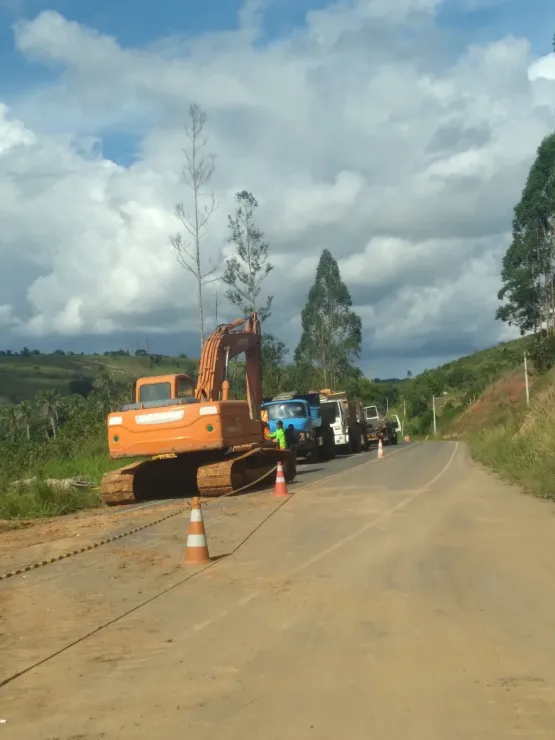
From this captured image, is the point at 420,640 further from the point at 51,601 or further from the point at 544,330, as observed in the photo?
the point at 544,330

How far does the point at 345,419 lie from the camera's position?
38.8 metres

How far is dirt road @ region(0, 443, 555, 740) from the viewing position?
16.3 feet

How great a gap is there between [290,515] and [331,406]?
23821mm

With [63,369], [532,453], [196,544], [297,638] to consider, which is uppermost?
[63,369]

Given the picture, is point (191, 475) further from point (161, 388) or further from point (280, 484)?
point (280, 484)

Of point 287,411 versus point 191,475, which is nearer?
point 191,475

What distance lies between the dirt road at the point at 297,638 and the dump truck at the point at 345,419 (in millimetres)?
25777

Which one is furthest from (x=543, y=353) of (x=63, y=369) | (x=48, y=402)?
(x=63, y=369)

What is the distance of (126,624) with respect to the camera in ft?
24.0

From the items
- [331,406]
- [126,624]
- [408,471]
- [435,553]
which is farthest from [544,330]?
[126,624]

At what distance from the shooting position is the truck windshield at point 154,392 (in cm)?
2064

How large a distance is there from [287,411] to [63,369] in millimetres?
128760

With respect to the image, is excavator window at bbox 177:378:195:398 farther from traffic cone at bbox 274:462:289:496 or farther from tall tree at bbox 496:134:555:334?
tall tree at bbox 496:134:555:334

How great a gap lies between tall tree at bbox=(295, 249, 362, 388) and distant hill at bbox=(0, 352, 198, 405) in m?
55.7
